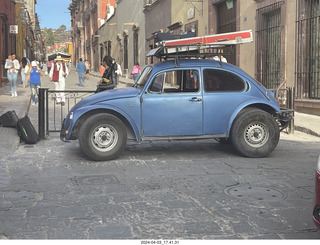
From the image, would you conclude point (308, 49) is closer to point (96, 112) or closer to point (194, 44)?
point (194, 44)

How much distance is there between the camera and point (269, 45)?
16.3 metres

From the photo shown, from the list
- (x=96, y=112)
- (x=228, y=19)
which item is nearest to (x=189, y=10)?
(x=228, y=19)

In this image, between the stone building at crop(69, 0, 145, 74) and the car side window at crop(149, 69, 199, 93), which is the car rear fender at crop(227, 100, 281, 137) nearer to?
the car side window at crop(149, 69, 199, 93)

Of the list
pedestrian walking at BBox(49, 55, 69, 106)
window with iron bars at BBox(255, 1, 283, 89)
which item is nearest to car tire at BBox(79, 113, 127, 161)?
Result: window with iron bars at BBox(255, 1, 283, 89)

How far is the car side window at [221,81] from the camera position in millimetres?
7867

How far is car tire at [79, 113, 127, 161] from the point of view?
7410 millimetres

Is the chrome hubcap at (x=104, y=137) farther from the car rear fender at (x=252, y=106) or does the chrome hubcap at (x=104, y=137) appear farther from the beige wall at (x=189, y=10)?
the beige wall at (x=189, y=10)

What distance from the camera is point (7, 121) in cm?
1050

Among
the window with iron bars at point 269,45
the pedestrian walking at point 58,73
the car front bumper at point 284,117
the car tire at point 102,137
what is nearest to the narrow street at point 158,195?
the car tire at point 102,137

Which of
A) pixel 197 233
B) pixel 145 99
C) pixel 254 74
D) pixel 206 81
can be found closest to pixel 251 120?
pixel 206 81

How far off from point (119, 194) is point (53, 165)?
2.13 m

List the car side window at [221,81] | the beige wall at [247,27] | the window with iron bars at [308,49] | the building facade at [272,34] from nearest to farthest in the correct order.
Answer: the car side window at [221,81]
the window with iron bars at [308,49]
the building facade at [272,34]
the beige wall at [247,27]

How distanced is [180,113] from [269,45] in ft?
31.7

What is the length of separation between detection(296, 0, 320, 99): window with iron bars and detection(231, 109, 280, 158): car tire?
6.49 metres
